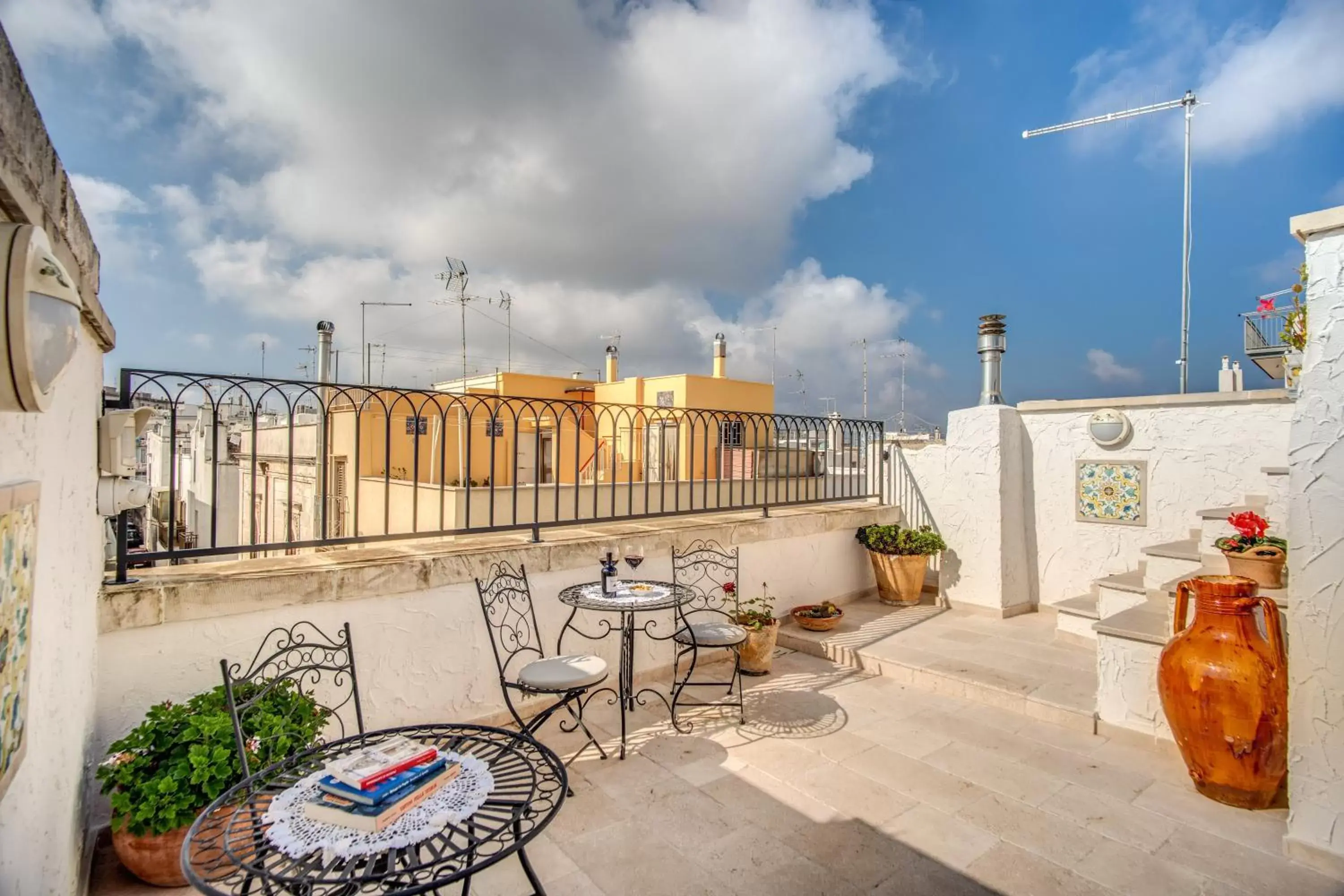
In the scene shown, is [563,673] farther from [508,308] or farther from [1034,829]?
[508,308]

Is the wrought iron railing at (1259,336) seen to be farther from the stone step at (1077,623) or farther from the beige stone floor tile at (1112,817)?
the beige stone floor tile at (1112,817)

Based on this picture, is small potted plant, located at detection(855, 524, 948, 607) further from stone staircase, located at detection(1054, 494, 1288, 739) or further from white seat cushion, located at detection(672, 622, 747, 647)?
white seat cushion, located at detection(672, 622, 747, 647)

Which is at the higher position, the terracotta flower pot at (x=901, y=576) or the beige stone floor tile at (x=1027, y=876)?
the terracotta flower pot at (x=901, y=576)

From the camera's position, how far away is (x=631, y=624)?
134 inches

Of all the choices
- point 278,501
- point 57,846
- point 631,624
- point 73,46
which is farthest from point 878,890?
point 278,501

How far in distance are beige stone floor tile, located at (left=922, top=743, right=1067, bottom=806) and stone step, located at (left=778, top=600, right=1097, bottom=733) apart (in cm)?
69

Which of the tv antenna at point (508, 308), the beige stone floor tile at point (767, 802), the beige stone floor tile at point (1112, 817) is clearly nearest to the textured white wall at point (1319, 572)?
the beige stone floor tile at point (1112, 817)

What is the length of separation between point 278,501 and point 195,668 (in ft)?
34.2

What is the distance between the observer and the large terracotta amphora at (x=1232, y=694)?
242 cm

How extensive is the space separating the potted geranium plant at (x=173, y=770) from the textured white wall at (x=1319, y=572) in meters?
3.68

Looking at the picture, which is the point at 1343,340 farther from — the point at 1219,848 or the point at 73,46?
the point at 73,46

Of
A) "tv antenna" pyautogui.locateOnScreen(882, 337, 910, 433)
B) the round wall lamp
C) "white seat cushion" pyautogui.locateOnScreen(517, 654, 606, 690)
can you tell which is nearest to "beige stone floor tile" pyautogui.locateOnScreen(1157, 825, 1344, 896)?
"white seat cushion" pyautogui.locateOnScreen(517, 654, 606, 690)

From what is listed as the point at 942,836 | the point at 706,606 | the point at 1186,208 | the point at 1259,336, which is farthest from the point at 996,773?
the point at 1259,336

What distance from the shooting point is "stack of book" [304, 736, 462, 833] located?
133 cm
